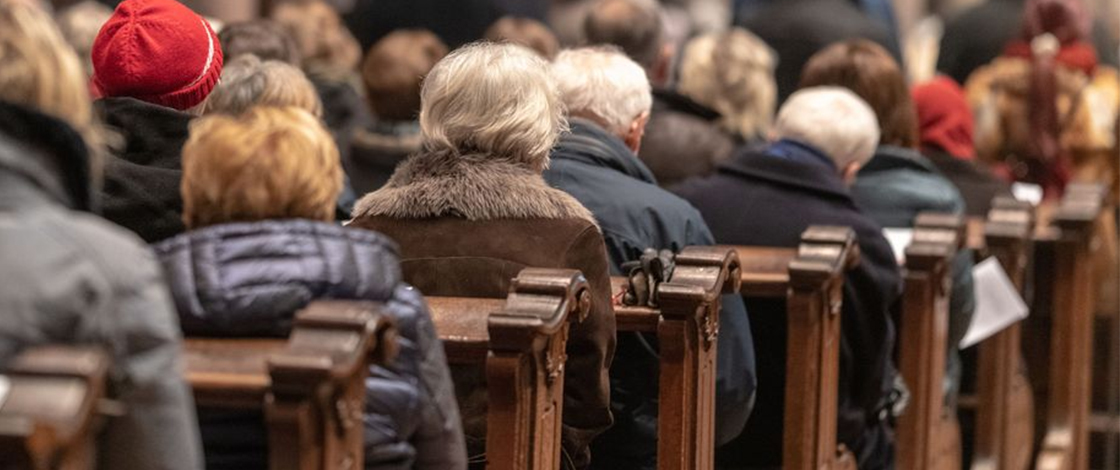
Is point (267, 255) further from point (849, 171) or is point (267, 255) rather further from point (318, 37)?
point (318, 37)

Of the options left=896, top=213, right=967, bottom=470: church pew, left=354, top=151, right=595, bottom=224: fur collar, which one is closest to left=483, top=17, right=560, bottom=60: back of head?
left=896, top=213, right=967, bottom=470: church pew

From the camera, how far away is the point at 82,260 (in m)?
2.59

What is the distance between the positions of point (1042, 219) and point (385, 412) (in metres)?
4.60

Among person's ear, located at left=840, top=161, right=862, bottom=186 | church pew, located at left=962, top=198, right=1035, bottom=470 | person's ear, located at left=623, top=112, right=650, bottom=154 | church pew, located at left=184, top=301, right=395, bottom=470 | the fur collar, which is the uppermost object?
person's ear, located at left=623, top=112, right=650, bottom=154

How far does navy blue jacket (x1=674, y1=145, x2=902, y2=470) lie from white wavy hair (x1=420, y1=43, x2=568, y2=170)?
1279mm

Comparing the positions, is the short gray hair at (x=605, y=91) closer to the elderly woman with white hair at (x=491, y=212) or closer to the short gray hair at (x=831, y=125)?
the short gray hair at (x=831, y=125)

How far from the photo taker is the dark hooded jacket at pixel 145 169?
423 centimetres

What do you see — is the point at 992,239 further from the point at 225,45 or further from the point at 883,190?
the point at 225,45

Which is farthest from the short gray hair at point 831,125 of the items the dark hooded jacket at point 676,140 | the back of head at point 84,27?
the back of head at point 84,27

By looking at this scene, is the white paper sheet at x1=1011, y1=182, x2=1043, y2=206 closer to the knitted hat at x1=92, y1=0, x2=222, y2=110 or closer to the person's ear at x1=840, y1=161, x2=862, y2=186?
the person's ear at x1=840, y1=161, x2=862, y2=186

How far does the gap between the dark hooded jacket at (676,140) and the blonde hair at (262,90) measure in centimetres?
192

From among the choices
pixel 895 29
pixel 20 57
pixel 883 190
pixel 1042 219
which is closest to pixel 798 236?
pixel 883 190

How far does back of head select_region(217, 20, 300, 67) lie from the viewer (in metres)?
5.93

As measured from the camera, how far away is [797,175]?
543cm
